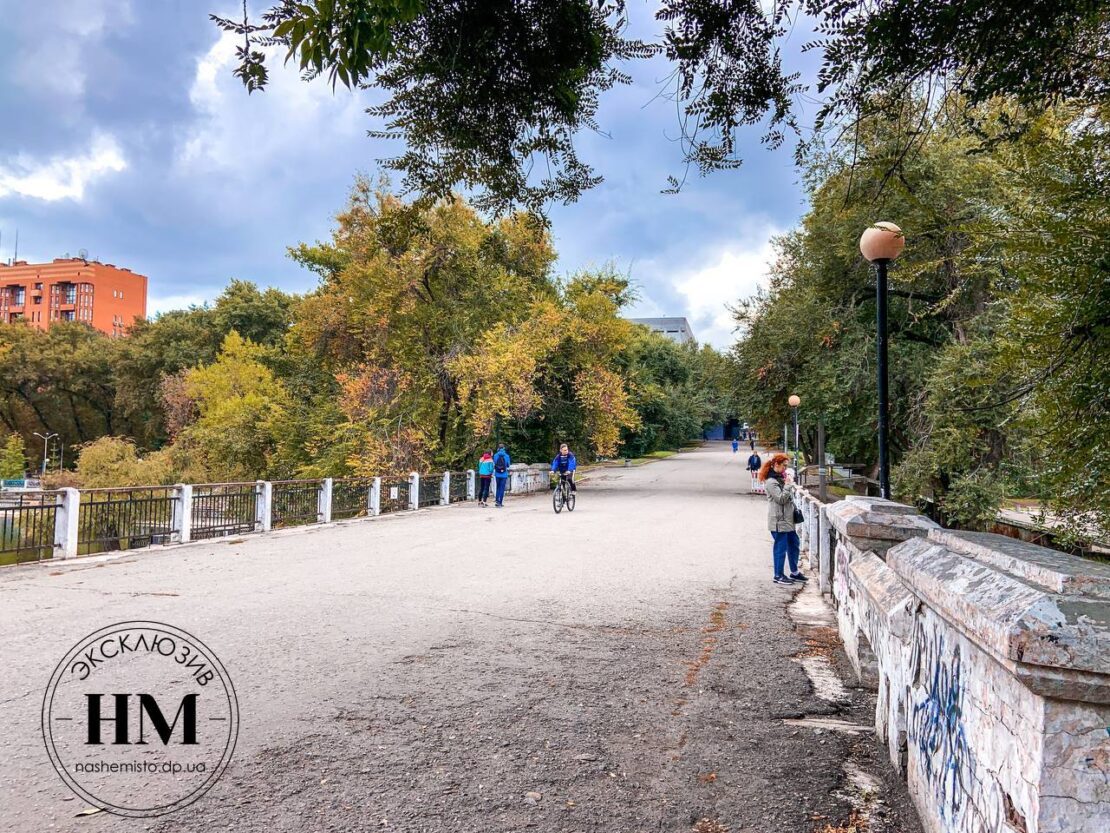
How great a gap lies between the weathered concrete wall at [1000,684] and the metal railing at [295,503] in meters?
15.0

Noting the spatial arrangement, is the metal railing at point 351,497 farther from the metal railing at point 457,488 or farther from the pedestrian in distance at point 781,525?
the pedestrian in distance at point 781,525

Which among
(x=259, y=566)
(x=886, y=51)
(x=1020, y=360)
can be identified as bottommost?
(x=259, y=566)

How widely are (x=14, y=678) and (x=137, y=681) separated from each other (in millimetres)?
989

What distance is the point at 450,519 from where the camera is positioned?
18.2 meters

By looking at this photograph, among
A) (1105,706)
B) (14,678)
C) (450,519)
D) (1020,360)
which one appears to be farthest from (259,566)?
(1105,706)

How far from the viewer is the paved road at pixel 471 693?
3.26 m

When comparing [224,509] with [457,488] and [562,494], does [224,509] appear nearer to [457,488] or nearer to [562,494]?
[562,494]

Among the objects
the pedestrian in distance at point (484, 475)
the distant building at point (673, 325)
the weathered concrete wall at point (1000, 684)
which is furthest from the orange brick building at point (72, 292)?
the weathered concrete wall at point (1000, 684)

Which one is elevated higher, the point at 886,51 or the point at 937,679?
the point at 886,51

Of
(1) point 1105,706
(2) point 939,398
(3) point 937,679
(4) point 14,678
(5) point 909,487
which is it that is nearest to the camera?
(1) point 1105,706

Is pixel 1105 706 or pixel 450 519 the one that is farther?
pixel 450 519

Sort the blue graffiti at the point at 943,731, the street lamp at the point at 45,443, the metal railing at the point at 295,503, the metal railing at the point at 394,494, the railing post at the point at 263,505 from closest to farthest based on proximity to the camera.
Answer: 1. the blue graffiti at the point at 943,731
2. the railing post at the point at 263,505
3. the metal railing at the point at 295,503
4. the metal railing at the point at 394,494
5. the street lamp at the point at 45,443

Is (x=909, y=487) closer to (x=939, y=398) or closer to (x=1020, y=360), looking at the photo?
(x=939, y=398)

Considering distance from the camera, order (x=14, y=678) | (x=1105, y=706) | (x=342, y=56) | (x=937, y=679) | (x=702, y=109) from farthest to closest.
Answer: (x=14, y=678) → (x=702, y=109) → (x=342, y=56) → (x=937, y=679) → (x=1105, y=706)
